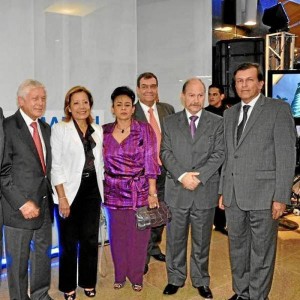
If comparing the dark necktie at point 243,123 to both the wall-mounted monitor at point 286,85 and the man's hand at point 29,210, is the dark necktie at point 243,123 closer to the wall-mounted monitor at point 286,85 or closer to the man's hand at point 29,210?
the man's hand at point 29,210

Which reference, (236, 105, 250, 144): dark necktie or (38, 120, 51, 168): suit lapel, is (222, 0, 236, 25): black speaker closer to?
(236, 105, 250, 144): dark necktie

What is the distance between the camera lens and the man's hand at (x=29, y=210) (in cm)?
267

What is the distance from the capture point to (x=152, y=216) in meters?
3.11

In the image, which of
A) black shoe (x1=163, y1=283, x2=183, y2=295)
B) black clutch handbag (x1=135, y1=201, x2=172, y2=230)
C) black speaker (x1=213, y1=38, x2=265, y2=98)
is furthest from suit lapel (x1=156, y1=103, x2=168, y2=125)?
black speaker (x1=213, y1=38, x2=265, y2=98)

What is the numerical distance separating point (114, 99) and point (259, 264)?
5.43 feet

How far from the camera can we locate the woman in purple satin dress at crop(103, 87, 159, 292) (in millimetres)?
3162

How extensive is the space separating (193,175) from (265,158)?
53 centimetres

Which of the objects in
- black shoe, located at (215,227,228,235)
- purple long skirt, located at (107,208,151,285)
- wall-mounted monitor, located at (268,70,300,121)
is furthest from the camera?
wall-mounted monitor, located at (268,70,300,121)

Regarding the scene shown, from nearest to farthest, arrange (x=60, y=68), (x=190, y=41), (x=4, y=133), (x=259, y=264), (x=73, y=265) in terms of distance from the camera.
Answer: (x=4, y=133) → (x=259, y=264) → (x=73, y=265) → (x=60, y=68) → (x=190, y=41)

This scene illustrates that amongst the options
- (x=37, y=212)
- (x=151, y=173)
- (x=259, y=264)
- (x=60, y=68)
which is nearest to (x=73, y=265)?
(x=37, y=212)

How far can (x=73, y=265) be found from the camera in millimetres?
3156

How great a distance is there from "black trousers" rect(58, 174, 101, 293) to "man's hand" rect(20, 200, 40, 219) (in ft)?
1.25

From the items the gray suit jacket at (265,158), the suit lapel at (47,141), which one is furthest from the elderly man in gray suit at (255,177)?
the suit lapel at (47,141)

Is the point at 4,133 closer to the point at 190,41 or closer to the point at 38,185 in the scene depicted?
the point at 38,185
